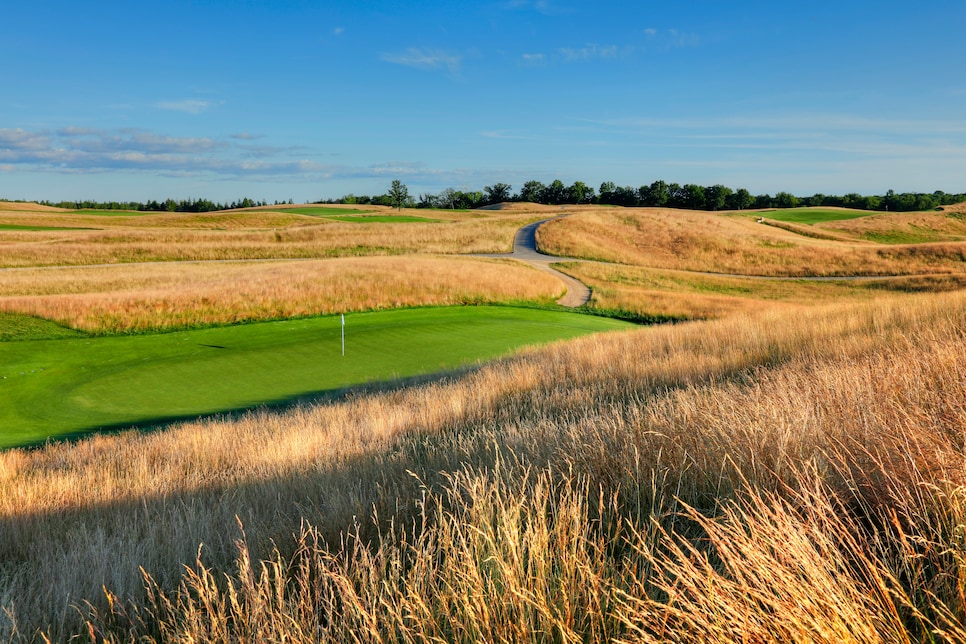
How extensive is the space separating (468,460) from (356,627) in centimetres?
206

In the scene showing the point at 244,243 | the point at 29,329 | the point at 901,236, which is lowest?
the point at 29,329

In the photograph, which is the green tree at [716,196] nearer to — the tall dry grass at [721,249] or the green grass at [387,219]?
the tall dry grass at [721,249]

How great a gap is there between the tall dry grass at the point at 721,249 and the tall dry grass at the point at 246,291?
67.0 feet

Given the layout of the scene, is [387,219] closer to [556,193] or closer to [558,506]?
[556,193]

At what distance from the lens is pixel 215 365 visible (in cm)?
1063

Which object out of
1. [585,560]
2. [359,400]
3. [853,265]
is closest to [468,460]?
[585,560]

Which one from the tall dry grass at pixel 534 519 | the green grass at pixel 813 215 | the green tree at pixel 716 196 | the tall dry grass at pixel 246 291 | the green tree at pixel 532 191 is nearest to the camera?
the tall dry grass at pixel 534 519

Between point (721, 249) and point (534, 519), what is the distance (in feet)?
166

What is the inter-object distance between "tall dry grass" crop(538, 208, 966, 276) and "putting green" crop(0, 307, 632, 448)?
34.1 meters

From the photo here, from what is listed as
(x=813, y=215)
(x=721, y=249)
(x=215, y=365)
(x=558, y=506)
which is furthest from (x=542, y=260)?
(x=813, y=215)

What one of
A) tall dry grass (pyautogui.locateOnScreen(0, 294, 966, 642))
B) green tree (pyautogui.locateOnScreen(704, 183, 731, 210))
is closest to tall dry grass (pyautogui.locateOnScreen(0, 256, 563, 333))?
tall dry grass (pyautogui.locateOnScreen(0, 294, 966, 642))

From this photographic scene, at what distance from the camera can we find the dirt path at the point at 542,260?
28.0m

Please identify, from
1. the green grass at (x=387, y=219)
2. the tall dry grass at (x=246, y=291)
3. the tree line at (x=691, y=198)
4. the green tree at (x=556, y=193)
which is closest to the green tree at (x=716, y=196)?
the tree line at (x=691, y=198)

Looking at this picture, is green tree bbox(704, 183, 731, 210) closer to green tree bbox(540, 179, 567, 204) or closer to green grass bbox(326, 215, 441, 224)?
green tree bbox(540, 179, 567, 204)
